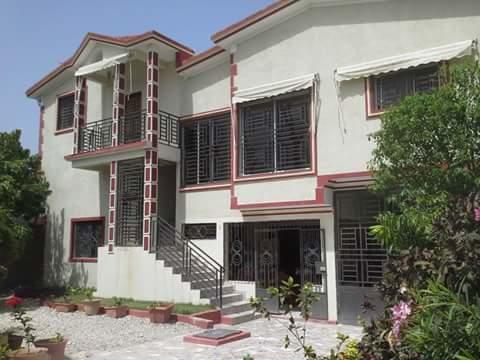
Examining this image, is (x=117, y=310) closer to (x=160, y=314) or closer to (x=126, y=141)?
(x=160, y=314)

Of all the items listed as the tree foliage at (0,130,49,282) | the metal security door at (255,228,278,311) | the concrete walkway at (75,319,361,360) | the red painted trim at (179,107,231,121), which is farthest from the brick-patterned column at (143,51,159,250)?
the concrete walkway at (75,319,361,360)

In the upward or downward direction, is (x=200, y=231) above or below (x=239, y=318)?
above

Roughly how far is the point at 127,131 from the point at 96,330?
22.7 feet

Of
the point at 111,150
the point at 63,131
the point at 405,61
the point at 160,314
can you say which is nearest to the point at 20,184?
the point at 63,131

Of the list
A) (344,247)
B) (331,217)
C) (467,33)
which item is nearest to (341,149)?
(331,217)

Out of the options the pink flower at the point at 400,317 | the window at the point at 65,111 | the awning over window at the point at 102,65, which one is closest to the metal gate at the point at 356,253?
the pink flower at the point at 400,317

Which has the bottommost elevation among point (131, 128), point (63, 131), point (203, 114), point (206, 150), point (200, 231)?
point (200, 231)

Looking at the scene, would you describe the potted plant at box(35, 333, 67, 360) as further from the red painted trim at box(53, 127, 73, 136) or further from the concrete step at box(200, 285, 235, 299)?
the red painted trim at box(53, 127, 73, 136)

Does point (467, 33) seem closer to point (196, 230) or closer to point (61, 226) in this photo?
point (196, 230)

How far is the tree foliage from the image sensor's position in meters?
14.6

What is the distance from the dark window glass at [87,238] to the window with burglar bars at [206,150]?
4155 millimetres

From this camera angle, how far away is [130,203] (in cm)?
1497

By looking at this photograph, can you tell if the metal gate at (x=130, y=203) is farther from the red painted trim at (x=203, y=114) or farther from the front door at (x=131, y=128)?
the red painted trim at (x=203, y=114)

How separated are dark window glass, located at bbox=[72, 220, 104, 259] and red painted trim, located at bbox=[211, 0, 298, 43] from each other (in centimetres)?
789
